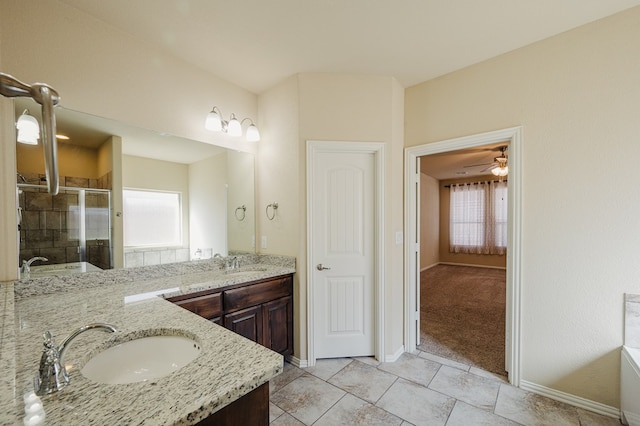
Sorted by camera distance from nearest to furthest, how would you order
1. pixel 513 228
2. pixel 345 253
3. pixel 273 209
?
pixel 513 228, pixel 345 253, pixel 273 209

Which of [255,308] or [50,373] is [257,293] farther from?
[50,373]

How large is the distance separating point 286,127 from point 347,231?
1.18 m

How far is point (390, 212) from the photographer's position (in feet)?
8.29

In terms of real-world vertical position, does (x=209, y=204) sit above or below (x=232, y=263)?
above

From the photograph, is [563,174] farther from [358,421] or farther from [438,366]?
[358,421]

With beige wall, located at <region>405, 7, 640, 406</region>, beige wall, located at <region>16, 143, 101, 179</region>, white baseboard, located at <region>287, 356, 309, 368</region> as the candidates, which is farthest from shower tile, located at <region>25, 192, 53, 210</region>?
beige wall, located at <region>405, 7, 640, 406</region>

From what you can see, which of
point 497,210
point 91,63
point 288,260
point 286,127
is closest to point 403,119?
point 286,127

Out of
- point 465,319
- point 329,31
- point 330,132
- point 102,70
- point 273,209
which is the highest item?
point 329,31

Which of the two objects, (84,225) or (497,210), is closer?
(84,225)

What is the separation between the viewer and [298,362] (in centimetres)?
247

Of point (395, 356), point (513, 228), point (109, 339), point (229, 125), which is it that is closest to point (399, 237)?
point (513, 228)

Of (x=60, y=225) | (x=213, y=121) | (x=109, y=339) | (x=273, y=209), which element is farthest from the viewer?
(x=273, y=209)

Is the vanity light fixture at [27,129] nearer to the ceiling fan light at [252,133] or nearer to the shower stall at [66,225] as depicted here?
the shower stall at [66,225]

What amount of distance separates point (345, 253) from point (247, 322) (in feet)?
3.49
